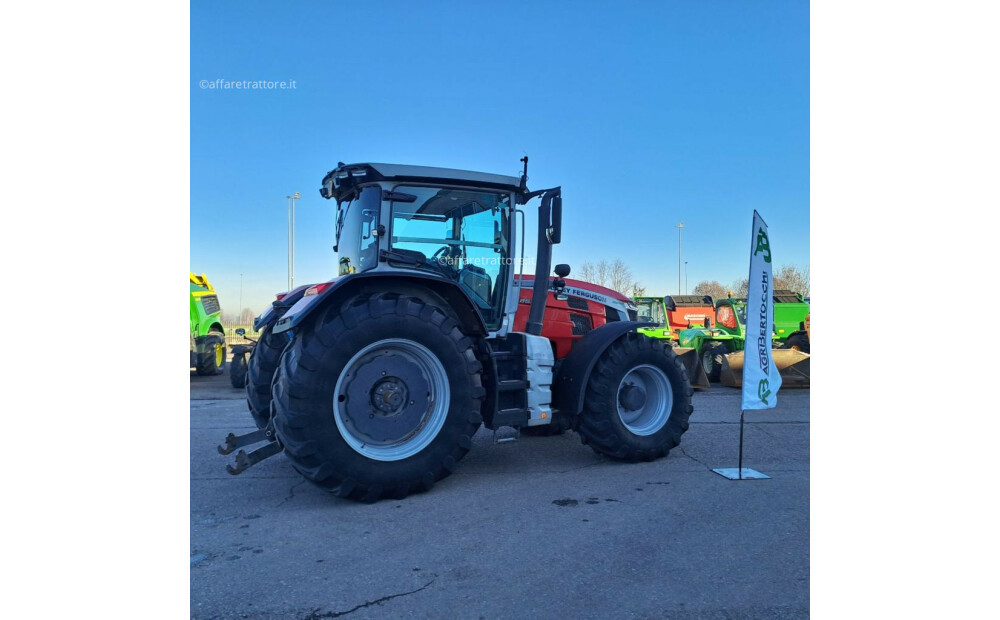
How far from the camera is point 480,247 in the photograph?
17.6 feet

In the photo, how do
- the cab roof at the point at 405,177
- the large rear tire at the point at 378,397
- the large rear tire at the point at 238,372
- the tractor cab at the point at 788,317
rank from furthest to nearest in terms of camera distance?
the tractor cab at the point at 788,317 → the large rear tire at the point at 238,372 → the cab roof at the point at 405,177 → the large rear tire at the point at 378,397

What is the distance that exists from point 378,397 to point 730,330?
11472 mm

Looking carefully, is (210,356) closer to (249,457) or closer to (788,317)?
(249,457)

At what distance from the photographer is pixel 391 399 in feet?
14.8

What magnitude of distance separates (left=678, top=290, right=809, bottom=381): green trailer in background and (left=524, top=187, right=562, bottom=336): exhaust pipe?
688 cm

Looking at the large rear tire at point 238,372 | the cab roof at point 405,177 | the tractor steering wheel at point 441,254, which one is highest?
the cab roof at point 405,177

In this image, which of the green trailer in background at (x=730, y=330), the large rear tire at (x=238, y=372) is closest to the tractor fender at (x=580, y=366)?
the green trailer in background at (x=730, y=330)

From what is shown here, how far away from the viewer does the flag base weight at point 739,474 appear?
5.05 metres

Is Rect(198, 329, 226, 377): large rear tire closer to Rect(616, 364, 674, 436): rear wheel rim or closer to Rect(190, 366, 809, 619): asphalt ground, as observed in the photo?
Rect(190, 366, 809, 619): asphalt ground

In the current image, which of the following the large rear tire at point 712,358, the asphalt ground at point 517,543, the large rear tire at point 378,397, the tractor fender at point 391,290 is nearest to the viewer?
the asphalt ground at point 517,543

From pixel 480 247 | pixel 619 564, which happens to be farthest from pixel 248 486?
pixel 619 564

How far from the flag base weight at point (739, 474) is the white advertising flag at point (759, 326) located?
1.84 feet

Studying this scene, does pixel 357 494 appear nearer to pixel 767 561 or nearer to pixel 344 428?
pixel 344 428

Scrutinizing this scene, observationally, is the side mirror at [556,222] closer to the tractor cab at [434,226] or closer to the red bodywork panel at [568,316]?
the tractor cab at [434,226]
